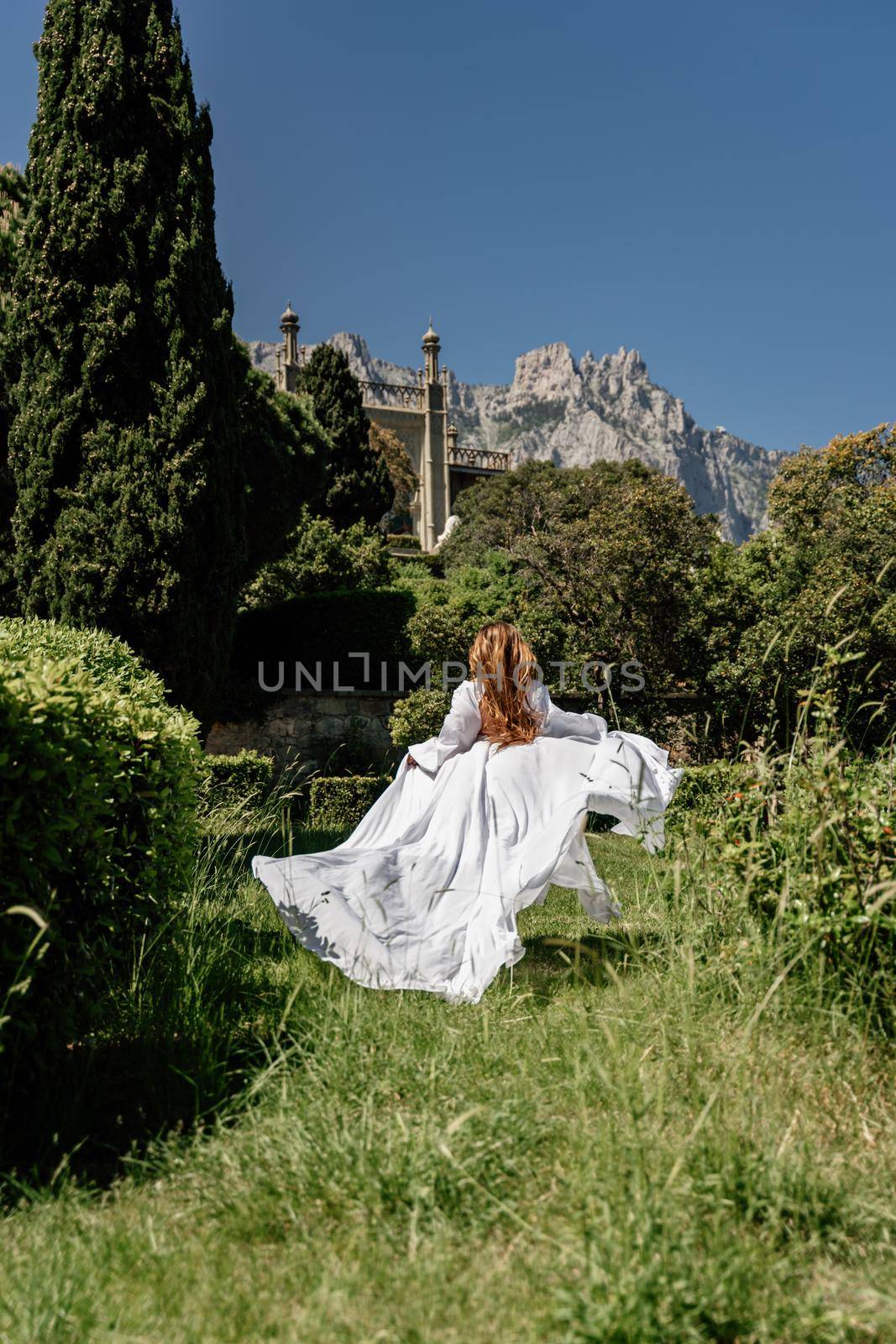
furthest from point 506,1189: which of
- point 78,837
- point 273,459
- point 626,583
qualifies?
point 273,459

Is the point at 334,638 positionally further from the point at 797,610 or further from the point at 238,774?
the point at 797,610

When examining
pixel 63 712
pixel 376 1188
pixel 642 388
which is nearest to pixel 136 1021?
pixel 63 712

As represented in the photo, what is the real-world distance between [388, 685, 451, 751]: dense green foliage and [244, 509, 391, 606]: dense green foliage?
21.8ft

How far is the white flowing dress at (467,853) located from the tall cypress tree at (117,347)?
500cm

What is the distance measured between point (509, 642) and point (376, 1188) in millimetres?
3285

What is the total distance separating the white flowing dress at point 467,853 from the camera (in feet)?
13.2

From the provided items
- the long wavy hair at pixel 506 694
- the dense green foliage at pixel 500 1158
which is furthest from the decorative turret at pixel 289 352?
the dense green foliage at pixel 500 1158

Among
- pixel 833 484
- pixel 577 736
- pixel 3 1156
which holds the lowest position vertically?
pixel 3 1156

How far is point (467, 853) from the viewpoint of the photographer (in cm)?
461

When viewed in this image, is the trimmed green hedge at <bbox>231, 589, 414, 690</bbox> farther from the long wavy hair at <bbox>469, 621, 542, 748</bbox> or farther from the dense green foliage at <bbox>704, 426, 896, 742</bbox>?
the long wavy hair at <bbox>469, 621, 542, 748</bbox>

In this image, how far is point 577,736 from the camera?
17.2 ft

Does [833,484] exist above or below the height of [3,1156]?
above

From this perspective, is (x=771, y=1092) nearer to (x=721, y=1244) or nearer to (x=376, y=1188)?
(x=721, y=1244)

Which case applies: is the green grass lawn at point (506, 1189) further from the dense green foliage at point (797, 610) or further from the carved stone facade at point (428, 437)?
the carved stone facade at point (428, 437)
